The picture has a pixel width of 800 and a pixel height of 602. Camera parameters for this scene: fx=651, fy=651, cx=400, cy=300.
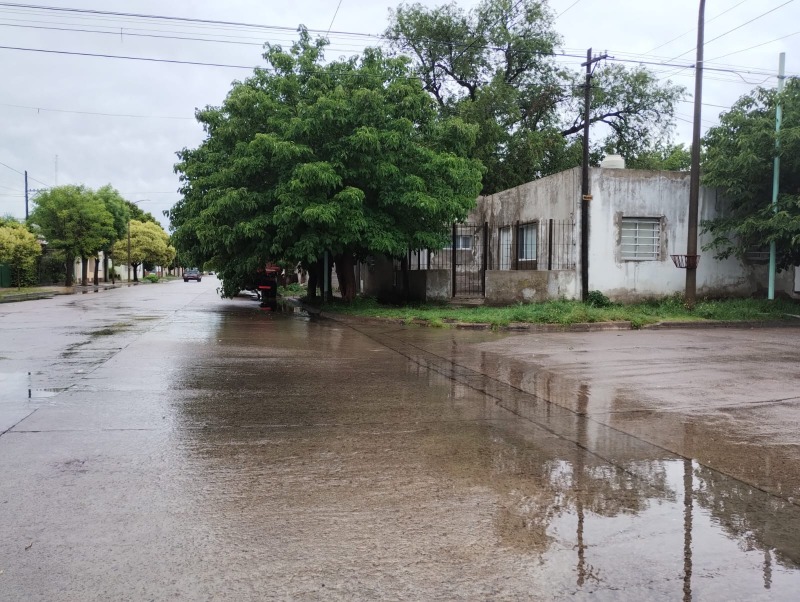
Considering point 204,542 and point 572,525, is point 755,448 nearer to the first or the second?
point 572,525

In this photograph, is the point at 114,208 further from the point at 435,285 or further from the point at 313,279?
the point at 435,285

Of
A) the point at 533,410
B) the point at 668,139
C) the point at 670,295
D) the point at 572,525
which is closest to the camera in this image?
the point at 572,525

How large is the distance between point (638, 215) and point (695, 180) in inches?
77.6

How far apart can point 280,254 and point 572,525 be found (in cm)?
1856

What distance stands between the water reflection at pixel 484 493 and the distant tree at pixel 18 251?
41.3 meters

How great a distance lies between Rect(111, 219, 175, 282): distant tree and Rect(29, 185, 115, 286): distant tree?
22.9m

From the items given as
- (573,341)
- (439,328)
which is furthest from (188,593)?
(439,328)

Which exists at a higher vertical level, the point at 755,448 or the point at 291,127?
the point at 291,127

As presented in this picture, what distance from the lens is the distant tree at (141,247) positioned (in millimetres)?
71750

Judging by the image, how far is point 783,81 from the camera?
1862 centimetres

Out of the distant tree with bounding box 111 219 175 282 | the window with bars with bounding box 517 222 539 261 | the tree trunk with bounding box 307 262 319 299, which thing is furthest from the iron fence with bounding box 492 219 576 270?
the distant tree with bounding box 111 219 175 282

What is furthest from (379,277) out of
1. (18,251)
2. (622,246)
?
(18,251)

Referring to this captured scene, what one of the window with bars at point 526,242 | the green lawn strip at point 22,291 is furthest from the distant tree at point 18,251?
the window with bars at point 526,242

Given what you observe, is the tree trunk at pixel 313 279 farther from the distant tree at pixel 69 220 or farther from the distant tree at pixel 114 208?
the distant tree at pixel 114 208
